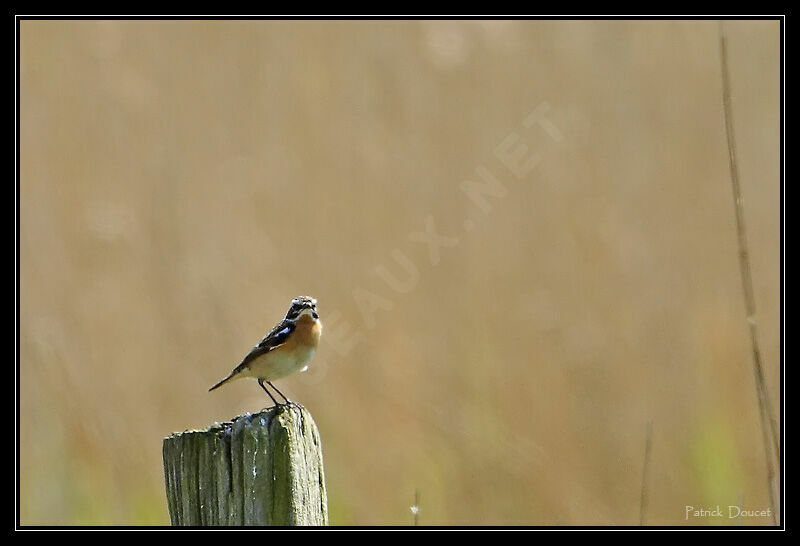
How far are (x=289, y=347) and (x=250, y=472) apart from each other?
163 cm

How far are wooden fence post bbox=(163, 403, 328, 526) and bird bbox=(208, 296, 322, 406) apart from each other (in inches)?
59.9

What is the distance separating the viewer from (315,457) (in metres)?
2.95

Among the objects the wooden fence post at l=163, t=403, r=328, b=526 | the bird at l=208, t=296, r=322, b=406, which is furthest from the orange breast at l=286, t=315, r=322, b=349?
the wooden fence post at l=163, t=403, r=328, b=526

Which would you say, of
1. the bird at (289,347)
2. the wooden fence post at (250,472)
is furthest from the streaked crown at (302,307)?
the wooden fence post at (250,472)

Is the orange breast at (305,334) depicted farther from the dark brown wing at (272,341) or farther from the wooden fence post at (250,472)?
the wooden fence post at (250,472)

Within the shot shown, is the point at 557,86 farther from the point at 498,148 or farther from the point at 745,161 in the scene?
the point at 745,161

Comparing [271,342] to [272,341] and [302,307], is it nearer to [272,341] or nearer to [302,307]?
[272,341]

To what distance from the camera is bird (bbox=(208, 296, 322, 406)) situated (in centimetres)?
448

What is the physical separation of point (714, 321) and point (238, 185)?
324cm

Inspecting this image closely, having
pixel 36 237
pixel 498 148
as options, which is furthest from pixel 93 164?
pixel 498 148

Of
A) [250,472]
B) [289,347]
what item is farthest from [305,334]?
[250,472]

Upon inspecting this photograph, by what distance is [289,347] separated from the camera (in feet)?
14.7

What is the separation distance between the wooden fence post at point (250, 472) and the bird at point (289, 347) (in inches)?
59.9

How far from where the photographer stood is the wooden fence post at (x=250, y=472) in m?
2.85
